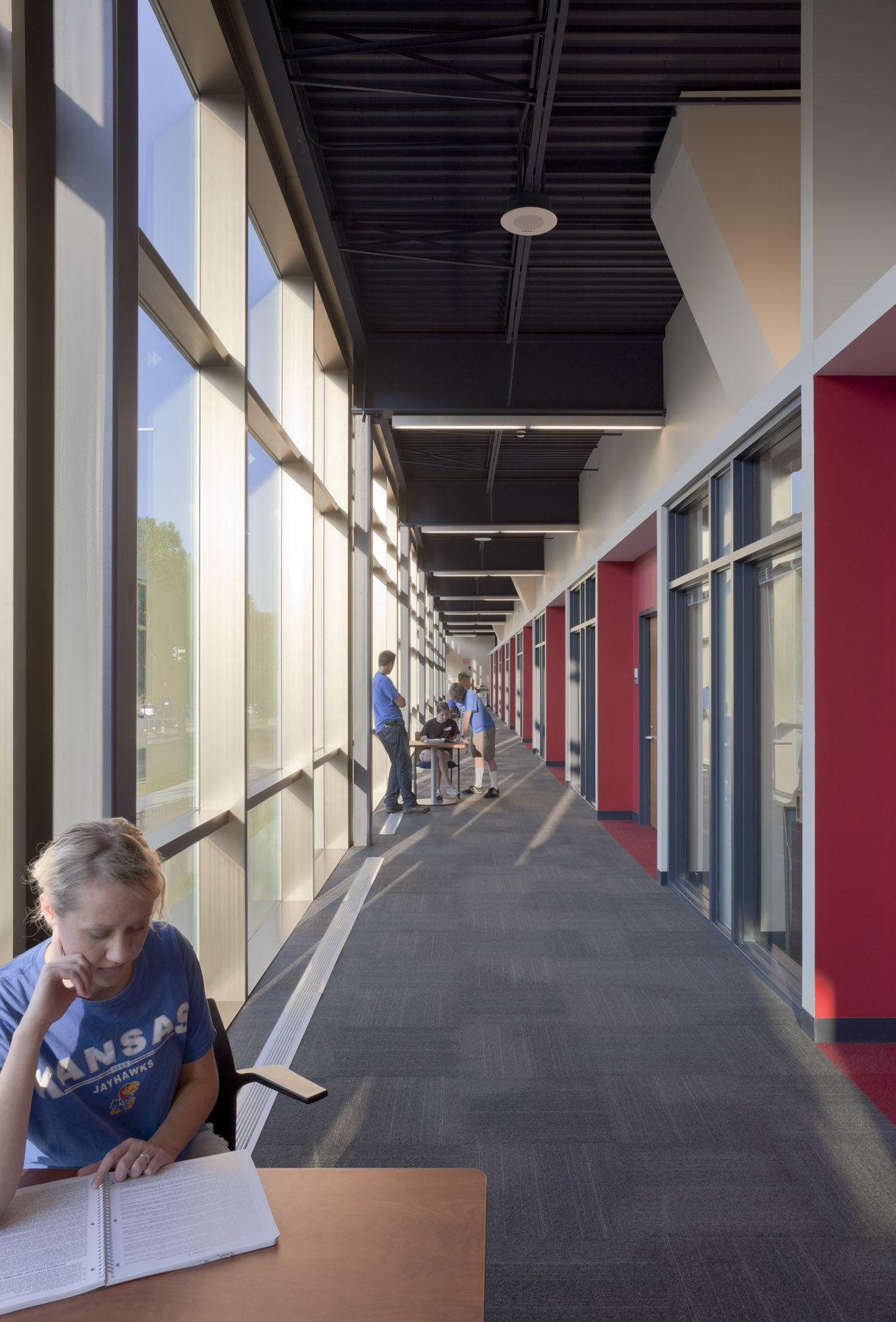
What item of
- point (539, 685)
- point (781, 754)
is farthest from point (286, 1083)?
point (539, 685)

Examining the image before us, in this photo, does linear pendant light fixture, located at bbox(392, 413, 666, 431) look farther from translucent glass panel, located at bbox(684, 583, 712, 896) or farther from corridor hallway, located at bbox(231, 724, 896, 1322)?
corridor hallway, located at bbox(231, 724, 896, 1322)

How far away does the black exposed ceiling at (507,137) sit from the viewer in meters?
3.47

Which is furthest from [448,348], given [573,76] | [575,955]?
[575,955]

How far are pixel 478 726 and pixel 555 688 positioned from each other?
4.91 meters

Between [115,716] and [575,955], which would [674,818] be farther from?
[115,716]

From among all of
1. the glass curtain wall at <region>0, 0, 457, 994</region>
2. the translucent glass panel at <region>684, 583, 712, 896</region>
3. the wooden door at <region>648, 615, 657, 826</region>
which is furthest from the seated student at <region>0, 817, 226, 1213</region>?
the wooden door at <region>648, 615, 657, 826</region>

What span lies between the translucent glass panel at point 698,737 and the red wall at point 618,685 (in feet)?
9.16

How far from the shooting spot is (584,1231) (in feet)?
7.13

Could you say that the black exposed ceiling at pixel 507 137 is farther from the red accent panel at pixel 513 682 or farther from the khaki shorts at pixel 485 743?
the red accent panel at pixel 513 682

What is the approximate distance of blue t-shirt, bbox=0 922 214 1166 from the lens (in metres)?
1.37

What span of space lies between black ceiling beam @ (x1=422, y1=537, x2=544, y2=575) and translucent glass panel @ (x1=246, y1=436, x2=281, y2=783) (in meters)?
9.54

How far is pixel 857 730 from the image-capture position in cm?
331

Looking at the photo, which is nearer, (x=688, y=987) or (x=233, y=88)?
(x=233, y=88)

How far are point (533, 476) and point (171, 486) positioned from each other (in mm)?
8260
